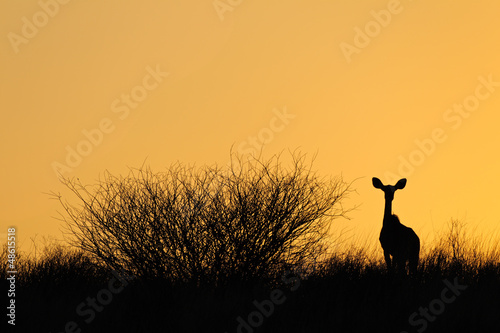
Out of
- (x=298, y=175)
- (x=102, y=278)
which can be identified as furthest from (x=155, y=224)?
(x=298, y=175)

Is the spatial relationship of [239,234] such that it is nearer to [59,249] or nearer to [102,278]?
[102,278]

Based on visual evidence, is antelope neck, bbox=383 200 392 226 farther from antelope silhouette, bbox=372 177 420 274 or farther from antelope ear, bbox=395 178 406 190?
antelope ear, bbox=395 178 406 190

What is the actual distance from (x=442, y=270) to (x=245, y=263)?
3806 mm

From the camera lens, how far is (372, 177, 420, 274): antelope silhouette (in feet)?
55.6

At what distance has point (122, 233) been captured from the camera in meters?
16.5

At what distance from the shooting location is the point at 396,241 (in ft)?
57.8

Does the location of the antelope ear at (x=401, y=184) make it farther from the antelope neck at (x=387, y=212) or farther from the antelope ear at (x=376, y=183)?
the antelope neck at (x=387, y=212)

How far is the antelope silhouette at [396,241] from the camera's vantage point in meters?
17.0

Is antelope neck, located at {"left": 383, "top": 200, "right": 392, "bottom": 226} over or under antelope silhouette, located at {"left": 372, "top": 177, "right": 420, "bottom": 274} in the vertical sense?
over

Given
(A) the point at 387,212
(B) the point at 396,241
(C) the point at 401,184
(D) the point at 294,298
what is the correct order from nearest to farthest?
(D) the point at 294,298 < (B) the point at 396,241 < (A) the point at 387,212 < (C) the point at 401,184

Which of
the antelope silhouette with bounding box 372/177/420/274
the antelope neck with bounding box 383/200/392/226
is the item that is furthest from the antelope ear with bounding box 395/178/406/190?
the antelope neck with bounding box 383/200/392/226

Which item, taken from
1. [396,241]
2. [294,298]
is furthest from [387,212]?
[294,298]

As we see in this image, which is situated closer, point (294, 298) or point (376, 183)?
point (294, 298)

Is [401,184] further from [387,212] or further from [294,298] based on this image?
[294,298]
